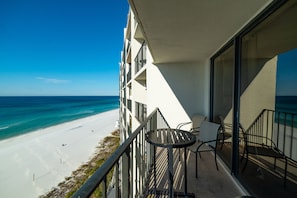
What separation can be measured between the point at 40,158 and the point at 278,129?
17.8 meters

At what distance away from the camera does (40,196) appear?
9641 millimetres

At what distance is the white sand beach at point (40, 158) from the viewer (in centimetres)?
Answer: 1077

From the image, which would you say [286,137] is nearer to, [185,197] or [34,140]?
[185,197]

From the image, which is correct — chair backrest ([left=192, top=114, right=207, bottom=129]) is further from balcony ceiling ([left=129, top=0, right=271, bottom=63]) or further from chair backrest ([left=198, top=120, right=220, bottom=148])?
balcony ceiling ([left=129, top=0, right=271, bottom=63])

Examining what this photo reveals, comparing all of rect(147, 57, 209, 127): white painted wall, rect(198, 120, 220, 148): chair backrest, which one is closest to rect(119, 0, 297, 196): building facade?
rect(198, 120, 220, 148): chair backrest

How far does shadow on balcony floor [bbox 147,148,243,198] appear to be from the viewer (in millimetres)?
2248

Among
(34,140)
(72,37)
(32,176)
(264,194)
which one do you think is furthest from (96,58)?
(264,194)

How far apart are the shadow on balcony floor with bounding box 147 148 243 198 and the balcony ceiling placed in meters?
2.22

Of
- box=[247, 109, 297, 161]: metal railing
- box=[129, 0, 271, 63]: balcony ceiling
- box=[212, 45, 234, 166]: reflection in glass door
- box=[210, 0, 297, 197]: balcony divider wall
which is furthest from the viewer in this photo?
box=[212, 45, 234, 166]: reflection in glass door

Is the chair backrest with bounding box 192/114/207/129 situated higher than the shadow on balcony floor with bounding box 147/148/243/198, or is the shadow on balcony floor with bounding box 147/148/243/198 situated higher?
the chair backrest with bounding box 192/114/207/129

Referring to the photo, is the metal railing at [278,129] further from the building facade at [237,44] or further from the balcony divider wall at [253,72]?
the balcony divider wall at [253,72]

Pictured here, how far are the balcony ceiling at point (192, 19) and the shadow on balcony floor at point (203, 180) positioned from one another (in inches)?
87.2

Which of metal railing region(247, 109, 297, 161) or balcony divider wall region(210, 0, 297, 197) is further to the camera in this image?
metal railing region(247, 109, 297, 161)

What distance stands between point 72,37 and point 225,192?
3243cm
